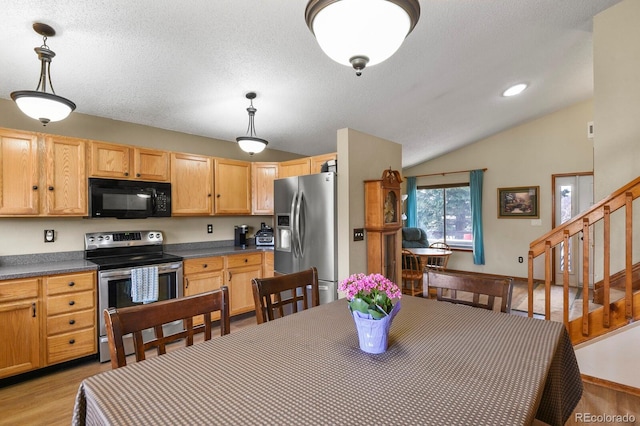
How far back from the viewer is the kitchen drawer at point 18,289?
2334mm

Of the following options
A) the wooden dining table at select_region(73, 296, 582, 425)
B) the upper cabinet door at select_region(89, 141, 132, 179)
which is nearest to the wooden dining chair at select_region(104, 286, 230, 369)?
the wooden dining table at select_region(73, 296, 582, 425)

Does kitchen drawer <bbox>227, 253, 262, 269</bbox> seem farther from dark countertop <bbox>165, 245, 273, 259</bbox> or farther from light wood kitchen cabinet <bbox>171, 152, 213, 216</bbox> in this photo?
light wood kitchen cabinet <bbox>171, 152, 213, 216</bbox>

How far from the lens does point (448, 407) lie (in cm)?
78

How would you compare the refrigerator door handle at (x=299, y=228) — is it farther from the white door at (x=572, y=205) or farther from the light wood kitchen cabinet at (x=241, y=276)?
the white door at (x=572, y=205)

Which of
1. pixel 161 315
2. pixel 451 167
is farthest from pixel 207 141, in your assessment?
pixel 451 167

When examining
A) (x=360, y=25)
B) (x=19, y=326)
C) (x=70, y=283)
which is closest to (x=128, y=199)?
(x=70, y=283)

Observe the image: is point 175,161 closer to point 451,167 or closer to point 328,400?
point 328,400

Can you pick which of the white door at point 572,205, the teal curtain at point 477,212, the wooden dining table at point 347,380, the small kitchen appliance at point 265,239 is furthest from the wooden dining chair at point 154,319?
the white door at point 572,205

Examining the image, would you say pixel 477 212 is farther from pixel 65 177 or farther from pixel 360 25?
pixel 65 177

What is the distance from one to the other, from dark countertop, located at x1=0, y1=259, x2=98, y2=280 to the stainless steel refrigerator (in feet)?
5.97

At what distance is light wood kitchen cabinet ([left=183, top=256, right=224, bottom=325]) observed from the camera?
3333mm

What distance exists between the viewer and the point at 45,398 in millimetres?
2262

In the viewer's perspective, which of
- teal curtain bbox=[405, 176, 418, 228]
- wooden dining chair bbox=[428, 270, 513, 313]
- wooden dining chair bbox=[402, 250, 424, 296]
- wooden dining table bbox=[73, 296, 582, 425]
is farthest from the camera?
teal curtain bbox=[405, 176, 418, 228]

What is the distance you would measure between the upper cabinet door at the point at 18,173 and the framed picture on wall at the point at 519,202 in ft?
22.8
